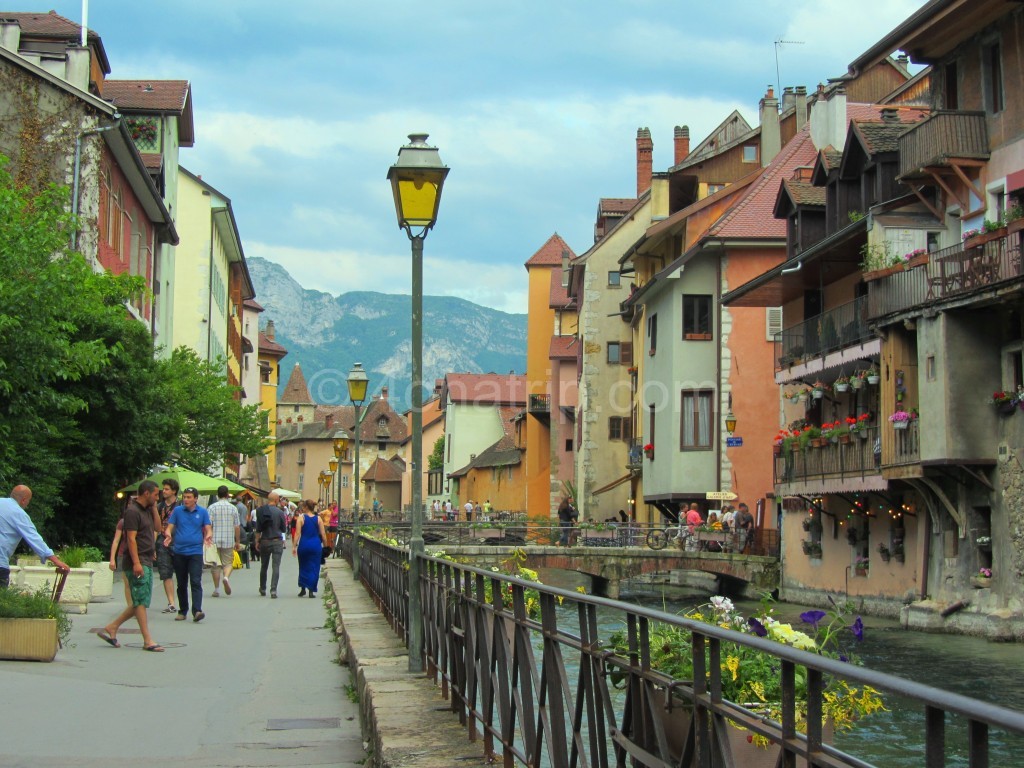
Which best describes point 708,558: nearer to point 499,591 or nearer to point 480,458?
point 499,591

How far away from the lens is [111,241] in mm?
33750

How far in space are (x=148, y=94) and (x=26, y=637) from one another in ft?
119

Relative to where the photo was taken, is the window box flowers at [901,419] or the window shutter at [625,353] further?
the window shutter at [625,353]

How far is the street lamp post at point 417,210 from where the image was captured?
34.4 ft

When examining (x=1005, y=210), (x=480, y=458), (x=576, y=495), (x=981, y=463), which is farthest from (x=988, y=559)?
(x=480, y=458)

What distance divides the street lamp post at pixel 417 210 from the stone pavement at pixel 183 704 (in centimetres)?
120

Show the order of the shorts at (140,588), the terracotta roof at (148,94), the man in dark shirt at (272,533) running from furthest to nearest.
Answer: the terracotta roof at (148,94), the man in dark shirt at (272,533), the shorts at (140,588)

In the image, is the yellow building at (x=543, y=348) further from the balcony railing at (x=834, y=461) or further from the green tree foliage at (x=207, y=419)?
the balcony railing at (x=834, y=461)

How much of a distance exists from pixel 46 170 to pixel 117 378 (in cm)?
550

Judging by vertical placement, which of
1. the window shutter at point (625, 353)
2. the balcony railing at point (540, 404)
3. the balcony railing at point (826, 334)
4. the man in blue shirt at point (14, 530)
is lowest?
the man in blue shirt at point (14, 530)

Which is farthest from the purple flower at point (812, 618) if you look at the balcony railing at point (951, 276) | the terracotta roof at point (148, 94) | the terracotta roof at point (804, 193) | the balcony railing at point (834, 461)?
the terracotta roof at point (148, 94)

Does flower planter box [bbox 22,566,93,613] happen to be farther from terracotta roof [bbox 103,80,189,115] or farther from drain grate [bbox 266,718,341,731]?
terracotta roof [bbox 103,80,189,115]

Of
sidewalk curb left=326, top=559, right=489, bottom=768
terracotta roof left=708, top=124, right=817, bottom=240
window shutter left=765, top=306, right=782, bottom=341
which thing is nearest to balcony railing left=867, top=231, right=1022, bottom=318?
sidewalk curb left=326, top=559, right=489, bottom=768

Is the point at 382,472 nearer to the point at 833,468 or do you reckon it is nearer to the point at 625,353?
the point at 625,353
